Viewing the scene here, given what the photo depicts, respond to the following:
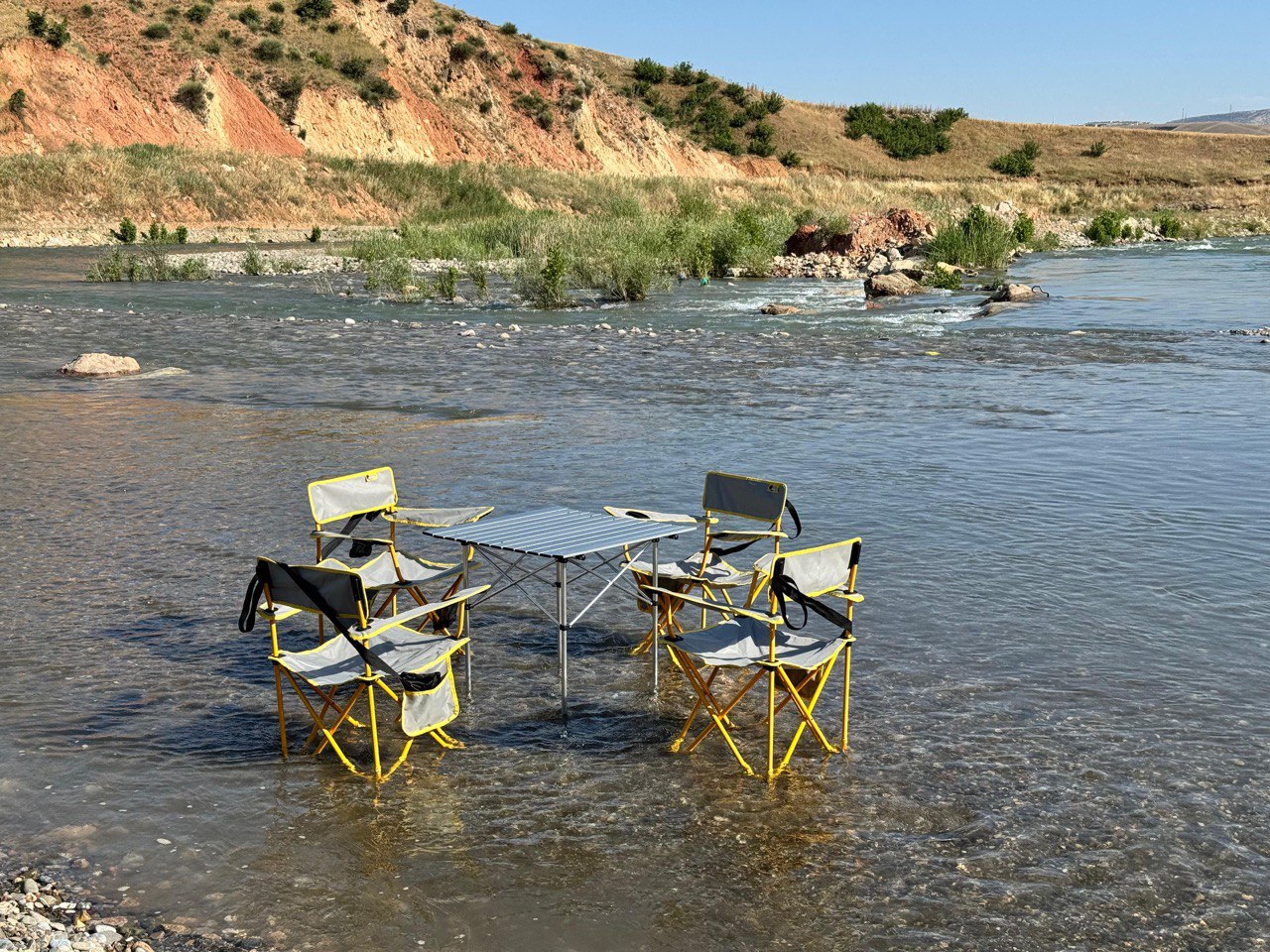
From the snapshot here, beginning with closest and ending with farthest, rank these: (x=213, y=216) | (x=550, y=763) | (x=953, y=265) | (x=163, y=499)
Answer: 1. (x=550, y=763)
2. (x=163, y=499)
3. (x=953, y=265)
4. (x=213, y=216)

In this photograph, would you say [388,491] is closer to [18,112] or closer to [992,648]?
[992,648]

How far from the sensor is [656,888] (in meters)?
4.33

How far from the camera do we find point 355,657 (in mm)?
5582

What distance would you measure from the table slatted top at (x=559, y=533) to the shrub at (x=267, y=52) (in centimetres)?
7254

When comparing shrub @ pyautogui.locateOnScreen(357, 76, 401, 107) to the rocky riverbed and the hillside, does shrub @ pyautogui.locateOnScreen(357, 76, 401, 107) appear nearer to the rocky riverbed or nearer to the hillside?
the hillside

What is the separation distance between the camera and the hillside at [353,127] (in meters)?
56.2

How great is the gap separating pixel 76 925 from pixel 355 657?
174 cm

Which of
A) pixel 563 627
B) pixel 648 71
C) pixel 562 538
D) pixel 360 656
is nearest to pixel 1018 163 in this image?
pixel 648 71

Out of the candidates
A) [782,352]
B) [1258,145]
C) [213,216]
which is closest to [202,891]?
[782,352]

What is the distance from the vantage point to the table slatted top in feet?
18.2

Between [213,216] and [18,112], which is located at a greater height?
[18,112]

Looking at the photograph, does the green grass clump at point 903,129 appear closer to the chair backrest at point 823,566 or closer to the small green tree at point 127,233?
the small green tree at point 127,233

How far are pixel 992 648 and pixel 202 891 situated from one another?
3.95 metres

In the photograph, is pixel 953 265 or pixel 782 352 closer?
pixel 782 352
